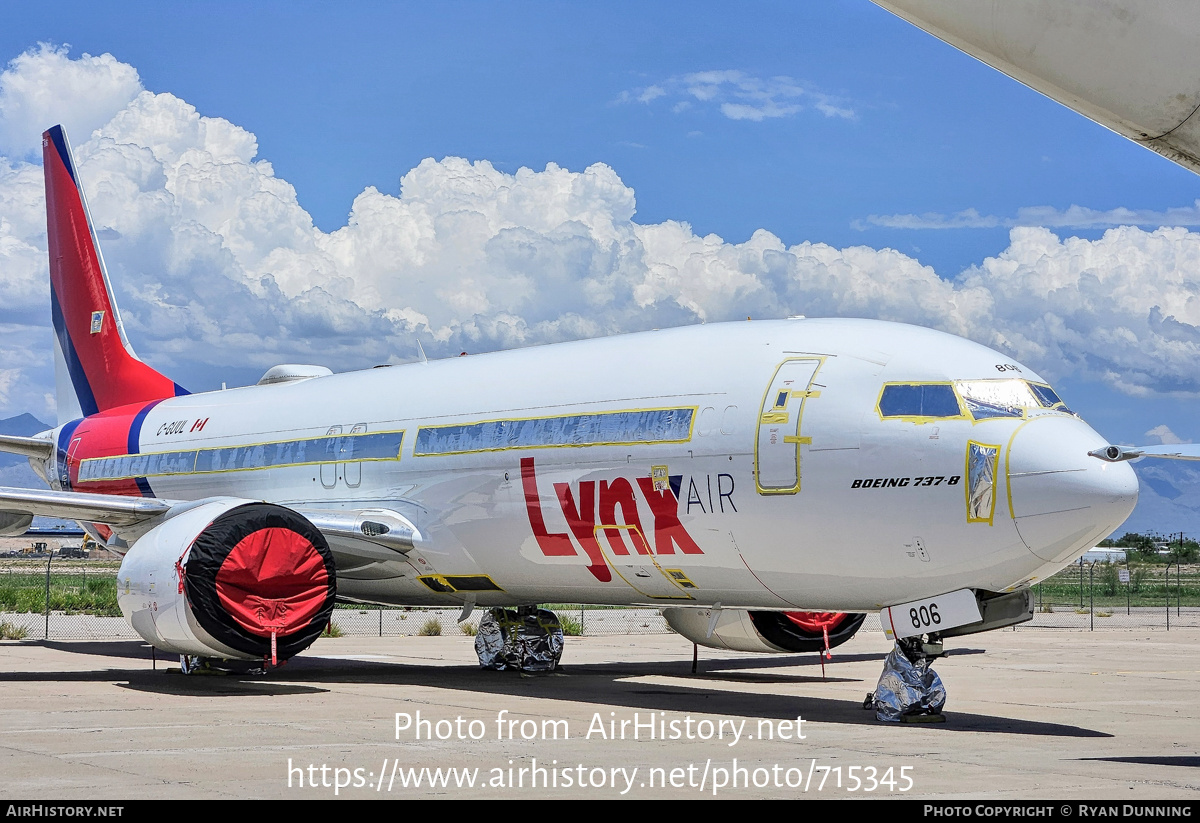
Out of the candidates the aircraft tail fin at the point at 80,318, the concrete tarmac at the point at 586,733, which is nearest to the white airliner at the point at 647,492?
the concrete tarmac at the point at 586,733

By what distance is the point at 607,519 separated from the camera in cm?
1470

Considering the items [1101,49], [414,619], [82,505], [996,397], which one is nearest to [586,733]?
[996,397]

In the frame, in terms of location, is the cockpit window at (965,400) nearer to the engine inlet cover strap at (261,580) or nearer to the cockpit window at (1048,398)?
the cockpit window at (1048,398)

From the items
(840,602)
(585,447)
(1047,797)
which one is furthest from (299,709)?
(1047,797)

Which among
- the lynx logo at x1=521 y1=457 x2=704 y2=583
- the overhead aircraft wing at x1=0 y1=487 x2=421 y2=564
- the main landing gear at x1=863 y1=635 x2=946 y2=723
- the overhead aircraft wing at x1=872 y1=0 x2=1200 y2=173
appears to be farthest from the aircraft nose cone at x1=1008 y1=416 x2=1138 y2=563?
the overhead aircraft wing at x1=0 y1=487 x2=421 y2=564

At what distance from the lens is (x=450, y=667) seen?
818 inches

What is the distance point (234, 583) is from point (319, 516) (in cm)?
204

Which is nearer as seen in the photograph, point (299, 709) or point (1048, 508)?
point (1048, 508)

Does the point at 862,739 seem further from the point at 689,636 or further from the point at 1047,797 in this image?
the point at 689,636

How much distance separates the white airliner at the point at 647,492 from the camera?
484 inches

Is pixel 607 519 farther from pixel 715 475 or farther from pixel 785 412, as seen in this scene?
pixel 785 412

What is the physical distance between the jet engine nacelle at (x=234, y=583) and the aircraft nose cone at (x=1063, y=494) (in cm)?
817

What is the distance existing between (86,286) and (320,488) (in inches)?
416

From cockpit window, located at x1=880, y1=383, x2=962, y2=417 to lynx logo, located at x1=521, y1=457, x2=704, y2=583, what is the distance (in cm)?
237
